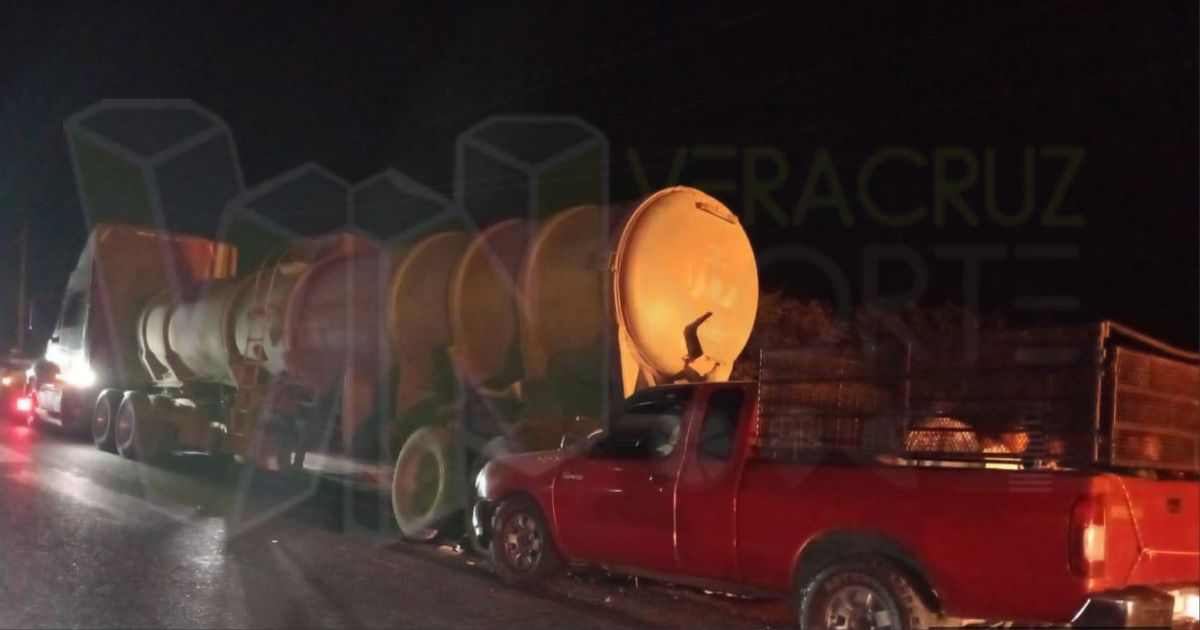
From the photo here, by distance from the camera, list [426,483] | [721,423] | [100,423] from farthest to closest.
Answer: [100,423], [426,483], [721,423]

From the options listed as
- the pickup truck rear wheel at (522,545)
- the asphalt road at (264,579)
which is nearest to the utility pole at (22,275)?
the asphalt road at (264,579)

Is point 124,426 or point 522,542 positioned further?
point 124,426

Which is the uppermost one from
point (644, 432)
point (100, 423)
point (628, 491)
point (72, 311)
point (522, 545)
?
point (72, 311)

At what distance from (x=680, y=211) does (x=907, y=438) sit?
3.86m

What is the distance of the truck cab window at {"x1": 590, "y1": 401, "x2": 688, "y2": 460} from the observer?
26.4ft

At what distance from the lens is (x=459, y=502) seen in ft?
36.2

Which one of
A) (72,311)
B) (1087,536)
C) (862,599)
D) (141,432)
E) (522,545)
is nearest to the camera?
(1087,536)

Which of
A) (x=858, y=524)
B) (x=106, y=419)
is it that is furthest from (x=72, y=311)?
(x=858, y=524)

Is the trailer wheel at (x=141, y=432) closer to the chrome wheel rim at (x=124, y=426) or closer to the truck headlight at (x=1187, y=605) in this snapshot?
the chrome wheel rim at (x=124, y=426)

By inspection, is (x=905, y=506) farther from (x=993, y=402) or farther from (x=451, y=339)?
(x=451, y=339)

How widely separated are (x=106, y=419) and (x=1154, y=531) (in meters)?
16.9

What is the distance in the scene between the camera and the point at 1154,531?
20.3 ft

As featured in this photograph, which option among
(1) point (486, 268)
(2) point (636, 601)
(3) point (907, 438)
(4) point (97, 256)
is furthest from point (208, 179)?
(3) point (907, 438)

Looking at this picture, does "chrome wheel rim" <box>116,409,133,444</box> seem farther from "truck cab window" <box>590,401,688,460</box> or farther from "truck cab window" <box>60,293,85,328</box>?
"truck cab window" <box>590,401,688,460</box>
